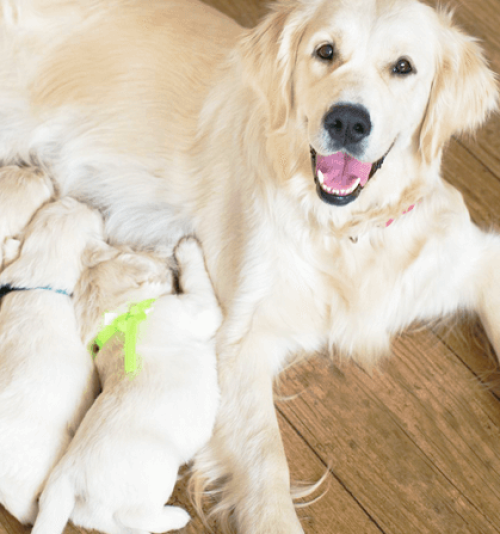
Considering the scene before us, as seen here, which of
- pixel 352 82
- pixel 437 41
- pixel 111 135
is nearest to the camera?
pixel 352 82

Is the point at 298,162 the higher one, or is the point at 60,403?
the point at 298,162

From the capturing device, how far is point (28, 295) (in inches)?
69.1

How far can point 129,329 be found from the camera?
66.4 inches

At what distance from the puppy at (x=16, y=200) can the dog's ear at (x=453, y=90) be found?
1059 mm

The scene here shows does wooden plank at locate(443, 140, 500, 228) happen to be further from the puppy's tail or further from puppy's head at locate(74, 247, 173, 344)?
the puppy's tail

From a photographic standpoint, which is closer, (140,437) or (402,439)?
(140,437)

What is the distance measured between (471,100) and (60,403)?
48.5 inches

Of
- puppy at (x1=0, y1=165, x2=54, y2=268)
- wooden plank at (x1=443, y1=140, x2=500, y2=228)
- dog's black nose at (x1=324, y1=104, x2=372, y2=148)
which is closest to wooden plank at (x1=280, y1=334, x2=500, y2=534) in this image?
wooden plank at (x1=443, y1=140, x2=500, y2=228)

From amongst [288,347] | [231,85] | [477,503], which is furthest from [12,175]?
[477,503]

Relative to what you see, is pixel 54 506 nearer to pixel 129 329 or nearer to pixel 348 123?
pixel 129 329

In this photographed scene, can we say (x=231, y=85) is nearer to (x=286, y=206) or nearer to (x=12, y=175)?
(x=286, y=206)

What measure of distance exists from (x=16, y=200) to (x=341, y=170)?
35.1 inches

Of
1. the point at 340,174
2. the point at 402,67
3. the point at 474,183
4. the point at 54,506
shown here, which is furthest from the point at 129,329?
the point at 474,183

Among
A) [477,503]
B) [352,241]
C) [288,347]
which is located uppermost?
[352,241]
